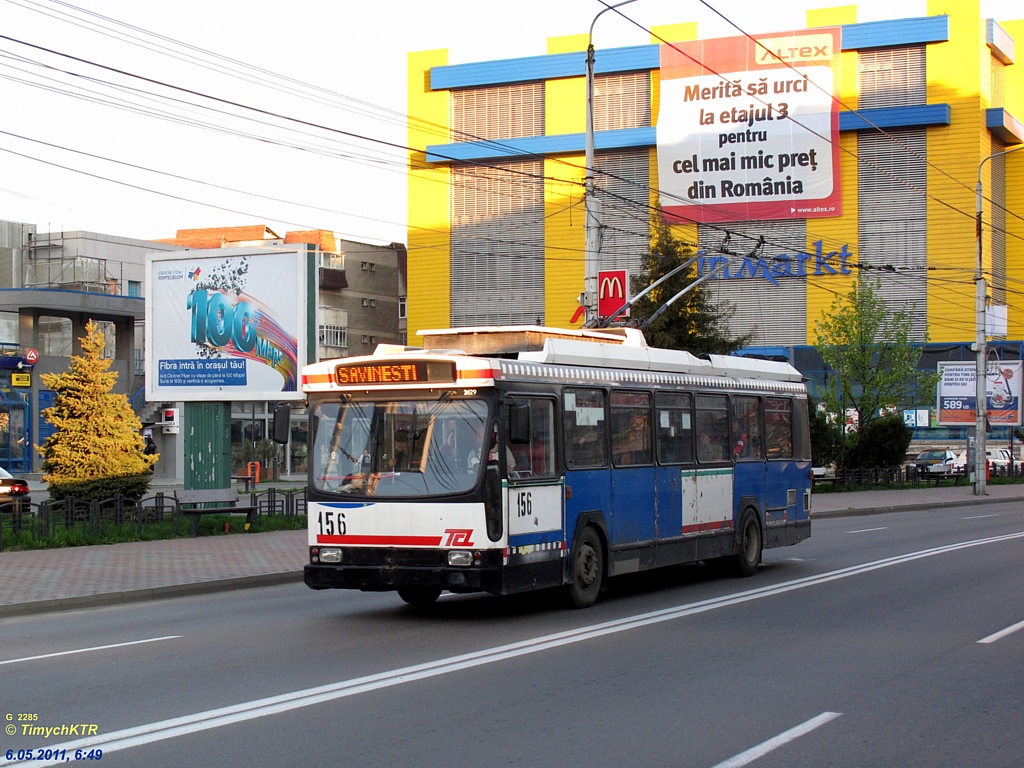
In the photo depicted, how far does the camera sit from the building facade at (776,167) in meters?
61.4

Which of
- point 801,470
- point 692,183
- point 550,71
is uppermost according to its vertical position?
point 550,71

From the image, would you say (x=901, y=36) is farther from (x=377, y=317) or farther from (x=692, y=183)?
(x=377, y=317)

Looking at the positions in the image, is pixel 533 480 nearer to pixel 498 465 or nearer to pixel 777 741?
pixel 498 465

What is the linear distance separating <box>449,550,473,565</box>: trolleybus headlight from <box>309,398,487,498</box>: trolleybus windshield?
1.96 ft

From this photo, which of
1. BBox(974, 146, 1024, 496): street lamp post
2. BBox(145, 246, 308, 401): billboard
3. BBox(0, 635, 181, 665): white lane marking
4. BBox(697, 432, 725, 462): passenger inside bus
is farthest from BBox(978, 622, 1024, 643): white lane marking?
BBox(974, 146, 1024, 496): street lamp post

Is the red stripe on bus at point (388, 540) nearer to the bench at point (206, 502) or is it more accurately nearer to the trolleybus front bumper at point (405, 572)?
the trolleybus front bumper at point (405, 572)

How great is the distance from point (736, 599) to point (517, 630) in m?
3.49

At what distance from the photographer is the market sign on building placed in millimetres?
61594

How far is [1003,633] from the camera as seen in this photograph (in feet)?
37.7

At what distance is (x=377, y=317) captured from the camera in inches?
3034

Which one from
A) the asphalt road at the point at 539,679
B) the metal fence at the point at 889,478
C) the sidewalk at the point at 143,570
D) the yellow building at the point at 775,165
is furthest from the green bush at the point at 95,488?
the yellow building at the point at 775,165

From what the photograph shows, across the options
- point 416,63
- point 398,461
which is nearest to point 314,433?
point 398,461

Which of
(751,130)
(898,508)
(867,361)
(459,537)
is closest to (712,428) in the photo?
(459,537)

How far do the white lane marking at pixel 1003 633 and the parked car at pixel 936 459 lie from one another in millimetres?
46014
